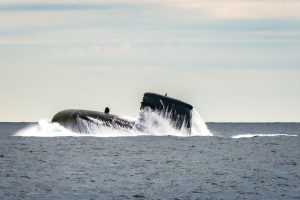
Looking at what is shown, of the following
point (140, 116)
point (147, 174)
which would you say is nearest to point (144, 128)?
point (140, 116)

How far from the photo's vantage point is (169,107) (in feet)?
339

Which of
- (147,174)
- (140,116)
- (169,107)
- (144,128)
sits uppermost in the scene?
(169,107)

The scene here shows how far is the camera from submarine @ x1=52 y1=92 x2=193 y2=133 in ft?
339

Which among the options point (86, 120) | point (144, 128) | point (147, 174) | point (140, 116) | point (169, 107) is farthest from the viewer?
point (144, 128)

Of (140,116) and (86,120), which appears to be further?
(86,120)

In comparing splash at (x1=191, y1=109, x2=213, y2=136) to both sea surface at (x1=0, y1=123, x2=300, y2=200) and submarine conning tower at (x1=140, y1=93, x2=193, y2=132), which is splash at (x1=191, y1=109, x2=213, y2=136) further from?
sea surface at (x1=0, y1=123, x2=300, y2=200)

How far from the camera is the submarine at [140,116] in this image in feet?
339

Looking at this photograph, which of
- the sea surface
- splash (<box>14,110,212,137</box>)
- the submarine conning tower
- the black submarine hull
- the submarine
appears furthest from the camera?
the black submarine hull

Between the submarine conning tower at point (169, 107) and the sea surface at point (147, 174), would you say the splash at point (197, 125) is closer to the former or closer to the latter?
the submarine conning tower at point (169, 107)

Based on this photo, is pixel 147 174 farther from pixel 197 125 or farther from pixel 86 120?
pixel 197 125

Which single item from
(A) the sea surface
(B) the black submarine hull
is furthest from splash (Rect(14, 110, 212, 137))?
(A) the sea surface

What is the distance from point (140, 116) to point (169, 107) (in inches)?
231

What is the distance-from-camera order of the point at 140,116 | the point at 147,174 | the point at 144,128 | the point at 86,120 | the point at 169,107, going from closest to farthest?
the point at 147,174 < the point at 169,107 < the point at 140,116 < the point at 86,120 < the point at 144,128

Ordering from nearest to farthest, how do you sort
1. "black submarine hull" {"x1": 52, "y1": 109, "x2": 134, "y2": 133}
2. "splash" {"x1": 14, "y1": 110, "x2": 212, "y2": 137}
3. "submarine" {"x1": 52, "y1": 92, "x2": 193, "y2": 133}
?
"submarine" {"x1": 52, "y1": 92, "x2": 193, "y2": 133} < "splash" {"x1": 14, "y1": 110, "x2": 212, "y2": 137} < "black submarine hull" {"x1": 52, "y1": 109, "x2": 134, "y2": 133}
